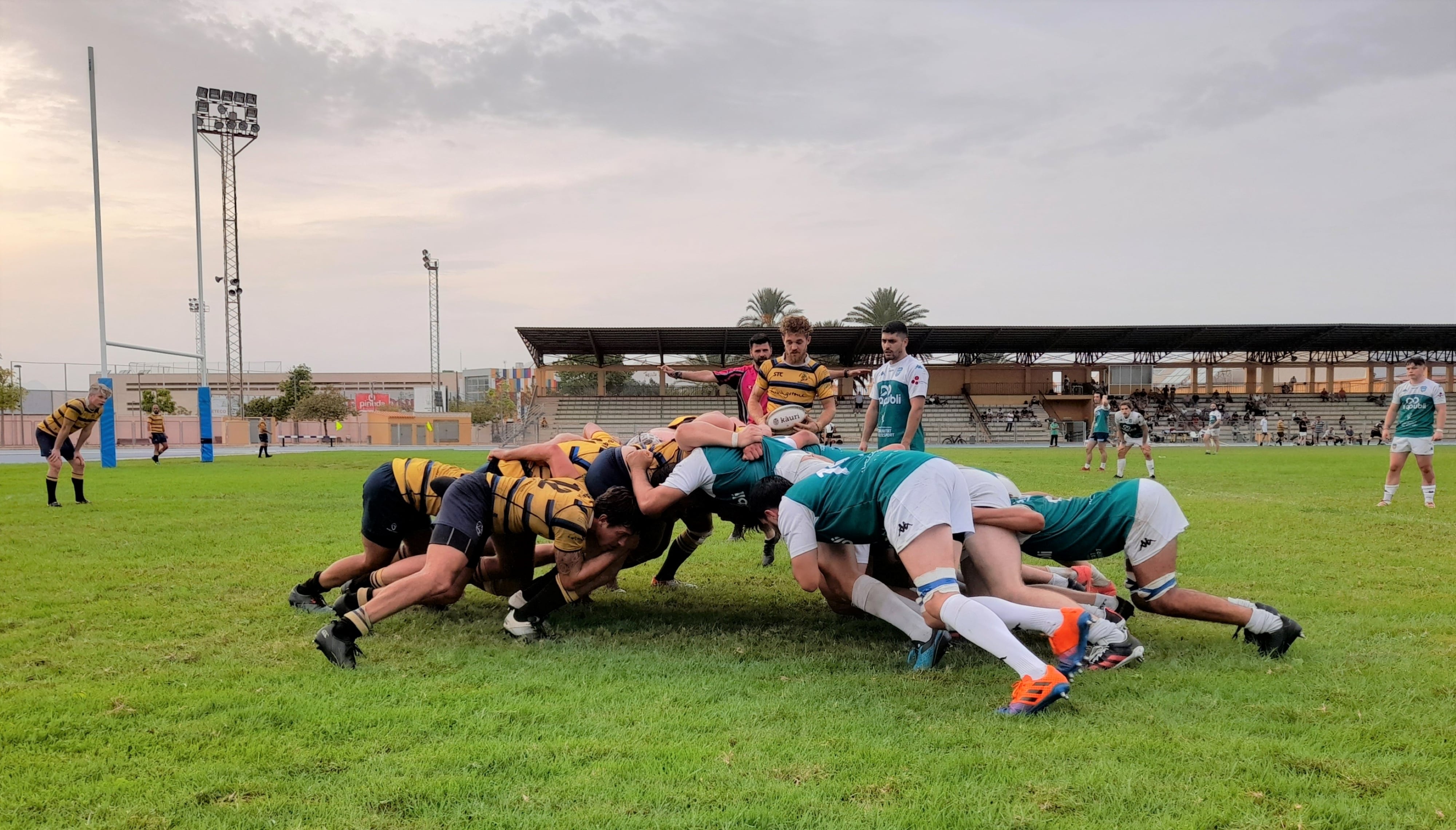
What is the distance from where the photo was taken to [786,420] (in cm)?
666

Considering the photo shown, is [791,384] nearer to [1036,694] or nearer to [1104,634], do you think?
[1104,634]

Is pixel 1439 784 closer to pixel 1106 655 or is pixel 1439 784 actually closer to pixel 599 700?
pixel 1106 655

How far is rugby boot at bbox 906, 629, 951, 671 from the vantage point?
466 cm

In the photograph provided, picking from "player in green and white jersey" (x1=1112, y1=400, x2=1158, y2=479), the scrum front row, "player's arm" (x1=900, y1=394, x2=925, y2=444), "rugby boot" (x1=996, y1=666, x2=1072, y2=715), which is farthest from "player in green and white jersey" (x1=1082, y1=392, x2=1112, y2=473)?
"rugby boot" (x1=996, y1=666, x2=1072, y2=715)

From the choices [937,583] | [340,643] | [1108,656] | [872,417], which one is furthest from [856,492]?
[872,417]

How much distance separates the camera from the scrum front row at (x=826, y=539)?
433 cm

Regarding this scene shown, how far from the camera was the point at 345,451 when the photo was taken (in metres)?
37.5

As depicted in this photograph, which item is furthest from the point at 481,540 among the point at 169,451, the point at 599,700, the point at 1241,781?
the point at 169,451

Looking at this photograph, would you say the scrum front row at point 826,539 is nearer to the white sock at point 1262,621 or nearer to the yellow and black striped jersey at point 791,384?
the white sock at point 1262,621

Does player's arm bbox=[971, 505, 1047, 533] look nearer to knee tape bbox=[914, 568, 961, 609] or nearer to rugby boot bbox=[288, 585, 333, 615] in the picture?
knee tape bbox=[914, 568, 961, 609]

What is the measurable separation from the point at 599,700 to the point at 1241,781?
2.63m

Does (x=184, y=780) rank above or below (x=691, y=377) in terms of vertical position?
below

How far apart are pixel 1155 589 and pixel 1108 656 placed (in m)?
0.54

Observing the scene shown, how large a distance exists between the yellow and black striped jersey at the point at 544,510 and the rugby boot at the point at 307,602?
1.73m
